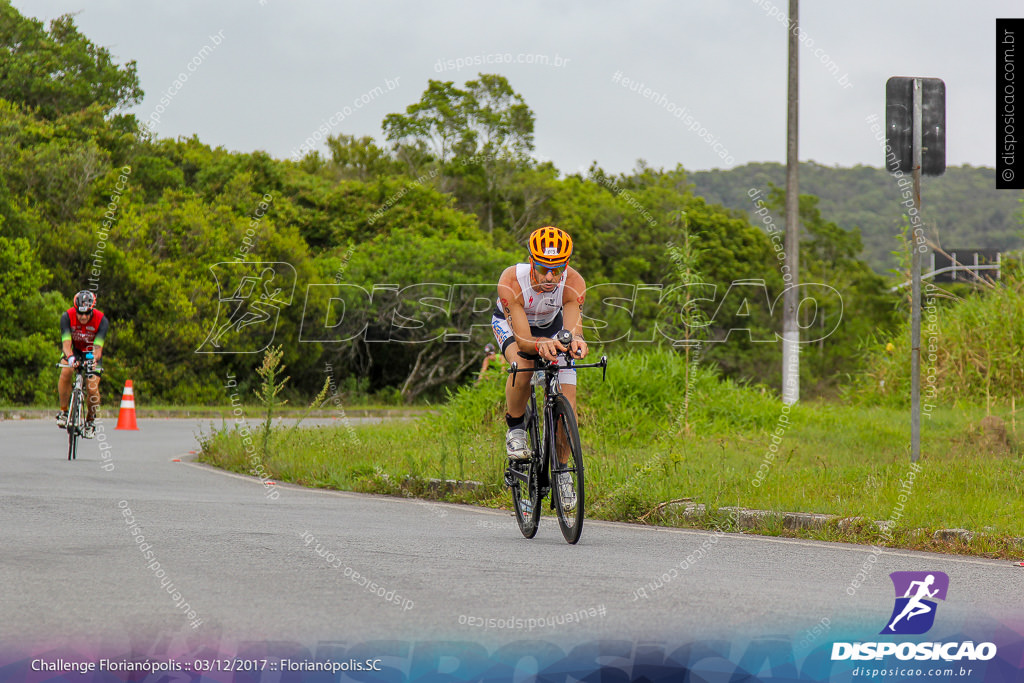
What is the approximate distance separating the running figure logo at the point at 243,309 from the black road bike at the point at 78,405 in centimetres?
1665

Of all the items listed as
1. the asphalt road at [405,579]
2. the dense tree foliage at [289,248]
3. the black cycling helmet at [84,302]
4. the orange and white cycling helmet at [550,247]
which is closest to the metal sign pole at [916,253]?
A: the asphalt road at [405,579]

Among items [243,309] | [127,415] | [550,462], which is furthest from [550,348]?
[243,309]

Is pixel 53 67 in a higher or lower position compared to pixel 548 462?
higher

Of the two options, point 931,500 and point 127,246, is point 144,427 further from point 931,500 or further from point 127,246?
point 931,500

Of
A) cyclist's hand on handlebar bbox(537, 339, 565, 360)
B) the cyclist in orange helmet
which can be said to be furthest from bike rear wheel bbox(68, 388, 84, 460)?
cyclist's hand on handlebar bbox(537, 339, 565, 360)

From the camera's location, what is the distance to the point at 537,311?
8.51 metres

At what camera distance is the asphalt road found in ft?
16.9

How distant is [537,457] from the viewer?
26.7 ft

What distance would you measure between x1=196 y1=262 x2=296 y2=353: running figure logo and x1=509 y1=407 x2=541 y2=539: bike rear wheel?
81.3 feet

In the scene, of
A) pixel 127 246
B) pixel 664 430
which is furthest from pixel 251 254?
pixel 664 430

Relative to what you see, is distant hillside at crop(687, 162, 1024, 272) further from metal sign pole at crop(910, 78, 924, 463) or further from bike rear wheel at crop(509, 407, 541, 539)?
bike rear wheel at crop(509, 407, 541, 539)

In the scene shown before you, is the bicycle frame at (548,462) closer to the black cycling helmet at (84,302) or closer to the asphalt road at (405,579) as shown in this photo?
the asphalt road at (405,579)

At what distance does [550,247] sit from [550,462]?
61.4 inches

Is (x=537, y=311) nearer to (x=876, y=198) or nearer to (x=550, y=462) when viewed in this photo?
(x=550, y=462)
